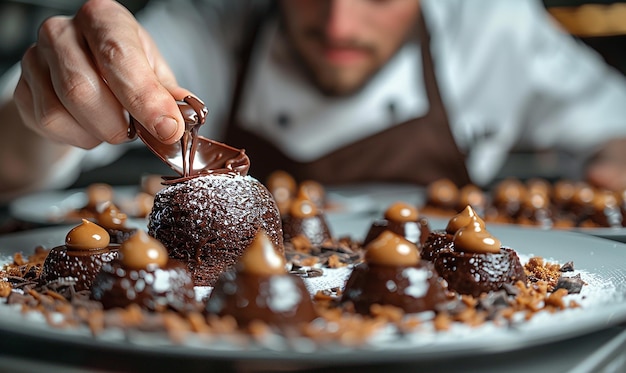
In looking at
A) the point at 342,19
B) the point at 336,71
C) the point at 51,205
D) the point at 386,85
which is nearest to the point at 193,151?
the point at 51,205

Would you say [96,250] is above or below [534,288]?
below

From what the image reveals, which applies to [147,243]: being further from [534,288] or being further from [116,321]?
[534,288]

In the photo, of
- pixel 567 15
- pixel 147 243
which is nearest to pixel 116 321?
pixel 147 243

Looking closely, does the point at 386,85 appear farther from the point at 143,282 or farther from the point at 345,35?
the point at 143,282

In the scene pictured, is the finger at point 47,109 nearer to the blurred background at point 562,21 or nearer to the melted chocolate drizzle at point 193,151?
the melted chocolate drizzle at point 193,151

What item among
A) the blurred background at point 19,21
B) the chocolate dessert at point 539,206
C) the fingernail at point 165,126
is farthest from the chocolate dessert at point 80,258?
the blurred background at point 19,21

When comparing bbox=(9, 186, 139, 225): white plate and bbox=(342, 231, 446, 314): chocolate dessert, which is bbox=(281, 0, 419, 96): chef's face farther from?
bbox=(342, 231, 446, 314): chocolate dessert
